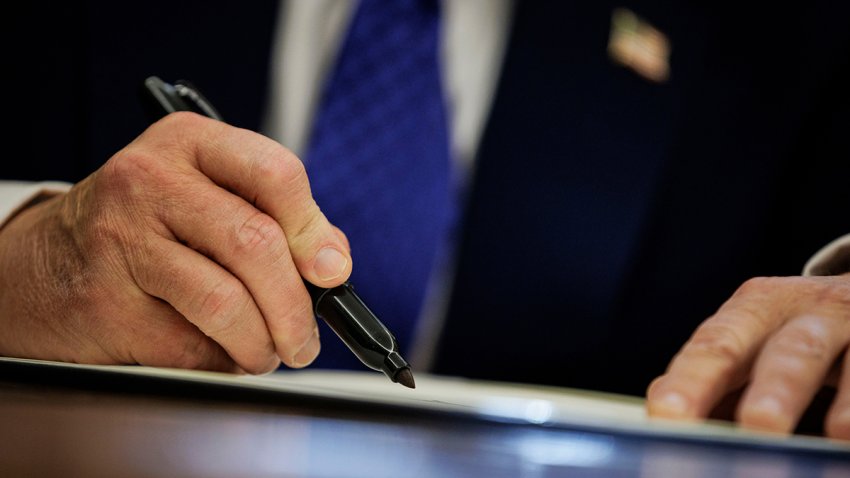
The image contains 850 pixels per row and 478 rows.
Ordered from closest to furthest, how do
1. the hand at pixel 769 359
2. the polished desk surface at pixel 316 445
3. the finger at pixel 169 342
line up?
1. the polished desk surface at pixel 316 445
2. the hand at pixel 769 359
3. the finger at pixel 169 342

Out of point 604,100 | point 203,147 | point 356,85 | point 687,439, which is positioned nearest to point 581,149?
point 604,100

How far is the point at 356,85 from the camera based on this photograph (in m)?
0.72

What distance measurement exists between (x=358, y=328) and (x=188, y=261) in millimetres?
89

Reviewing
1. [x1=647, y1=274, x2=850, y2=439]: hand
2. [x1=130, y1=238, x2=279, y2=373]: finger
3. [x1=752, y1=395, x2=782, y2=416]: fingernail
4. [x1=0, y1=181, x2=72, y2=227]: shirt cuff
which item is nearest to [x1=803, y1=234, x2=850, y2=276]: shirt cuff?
[x1=647, y1=274, x2=850, y2=439]: hand

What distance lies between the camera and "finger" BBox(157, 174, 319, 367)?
324 millimetres

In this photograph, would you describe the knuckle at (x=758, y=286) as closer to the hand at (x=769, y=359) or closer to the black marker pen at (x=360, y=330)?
the hand at (x=769, y=359)

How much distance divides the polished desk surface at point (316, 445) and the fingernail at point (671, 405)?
0.25 ft

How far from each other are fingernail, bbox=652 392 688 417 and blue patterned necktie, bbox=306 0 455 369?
1.57ft

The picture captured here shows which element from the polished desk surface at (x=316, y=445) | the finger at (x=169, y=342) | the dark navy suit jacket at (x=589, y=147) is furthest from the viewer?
the dark navy suit jacket at (x=589, y=147)

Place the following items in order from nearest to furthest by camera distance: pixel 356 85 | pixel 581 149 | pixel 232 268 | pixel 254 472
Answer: pixel 254 472 → pixel 232 268 → pixel 356 85 → pixel 581 149

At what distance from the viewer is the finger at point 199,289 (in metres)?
0.33

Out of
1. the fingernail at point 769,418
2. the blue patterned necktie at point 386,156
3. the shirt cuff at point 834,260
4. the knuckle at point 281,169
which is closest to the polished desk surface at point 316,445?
the fingernail at point 769,418

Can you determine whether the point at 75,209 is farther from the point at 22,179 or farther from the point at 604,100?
the point at 604,100

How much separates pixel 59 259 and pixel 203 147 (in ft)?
0.34
